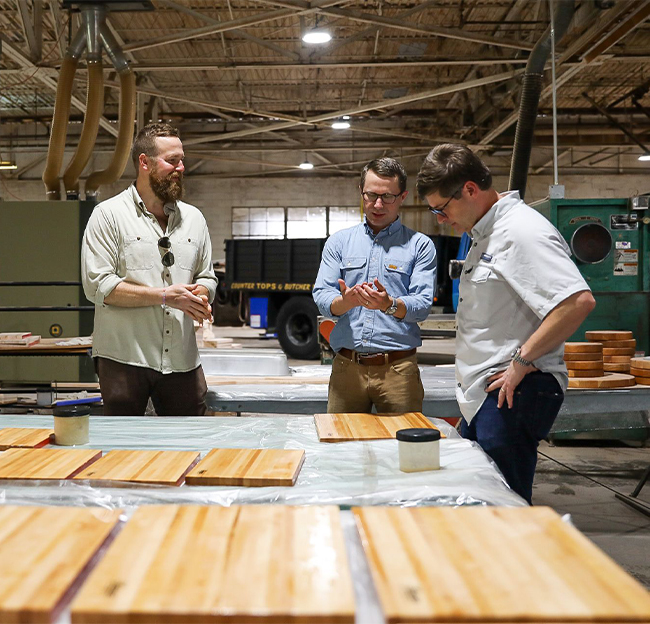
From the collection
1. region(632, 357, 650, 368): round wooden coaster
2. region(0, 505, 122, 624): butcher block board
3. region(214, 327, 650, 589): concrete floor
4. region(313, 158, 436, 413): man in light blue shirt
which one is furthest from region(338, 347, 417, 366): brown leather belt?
region(632, 357, 650, 368): round wooden coaster

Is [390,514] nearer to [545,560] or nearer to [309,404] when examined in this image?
[545,560]

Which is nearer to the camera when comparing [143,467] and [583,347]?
[143,467]

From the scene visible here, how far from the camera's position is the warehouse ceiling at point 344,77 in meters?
7.62

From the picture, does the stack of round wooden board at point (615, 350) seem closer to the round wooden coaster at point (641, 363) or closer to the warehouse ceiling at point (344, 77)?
the round wooden coaster at point (641, 363)

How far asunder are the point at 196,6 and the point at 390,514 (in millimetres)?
8905

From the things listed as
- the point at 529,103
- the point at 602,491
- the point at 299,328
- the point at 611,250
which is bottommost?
the point at 602,491

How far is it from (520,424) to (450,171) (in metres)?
0.83

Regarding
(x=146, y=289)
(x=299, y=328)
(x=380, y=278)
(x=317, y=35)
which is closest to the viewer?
(x=146, y=289)

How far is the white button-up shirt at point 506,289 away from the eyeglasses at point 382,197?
65 cm

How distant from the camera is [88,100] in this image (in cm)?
614

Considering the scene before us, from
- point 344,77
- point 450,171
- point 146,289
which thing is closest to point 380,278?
point 450,171

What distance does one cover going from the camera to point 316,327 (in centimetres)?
1035

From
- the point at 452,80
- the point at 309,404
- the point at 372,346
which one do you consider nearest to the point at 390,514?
the point at 372,346

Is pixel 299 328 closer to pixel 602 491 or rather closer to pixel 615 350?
pixel 602 491
